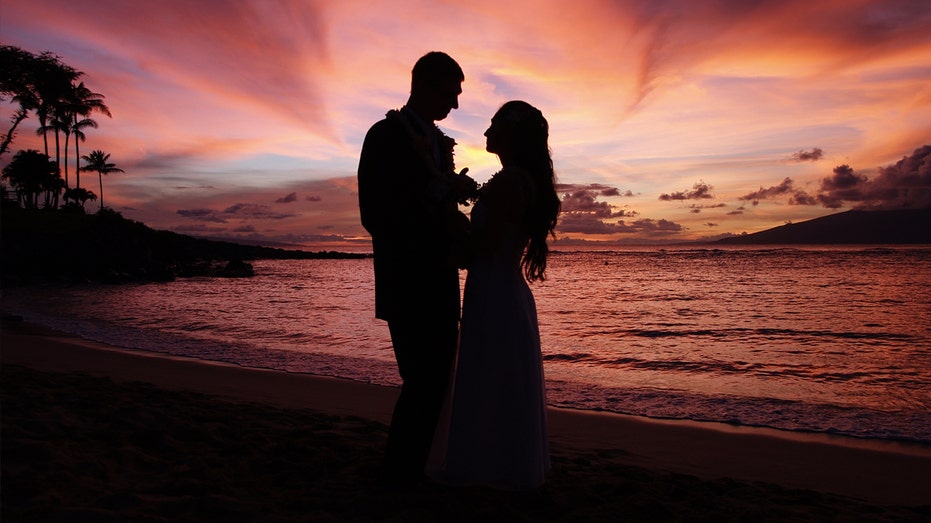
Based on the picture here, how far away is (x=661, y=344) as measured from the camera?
13.6 metres

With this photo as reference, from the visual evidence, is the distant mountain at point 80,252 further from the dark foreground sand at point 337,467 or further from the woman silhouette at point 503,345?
the woman silhouette at point 503,345

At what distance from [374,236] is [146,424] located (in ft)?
9.69

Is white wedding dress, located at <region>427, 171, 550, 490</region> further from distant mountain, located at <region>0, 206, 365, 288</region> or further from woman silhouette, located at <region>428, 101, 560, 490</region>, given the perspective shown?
distant mountain, located at <region>0, 206, 365, 288</region>

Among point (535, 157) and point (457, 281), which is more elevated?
point (535, 157)

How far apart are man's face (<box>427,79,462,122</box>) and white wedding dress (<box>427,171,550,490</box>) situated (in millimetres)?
636

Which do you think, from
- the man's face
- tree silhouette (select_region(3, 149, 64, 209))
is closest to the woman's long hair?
the man's face

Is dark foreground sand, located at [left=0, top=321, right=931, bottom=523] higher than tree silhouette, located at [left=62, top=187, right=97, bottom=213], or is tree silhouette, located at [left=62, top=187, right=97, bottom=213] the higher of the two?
tree silhouette, located at [left=62, top=187, right=97, bottom=213]

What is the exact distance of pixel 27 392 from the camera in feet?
18.6

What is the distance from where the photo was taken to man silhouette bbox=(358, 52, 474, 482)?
11.4 feet

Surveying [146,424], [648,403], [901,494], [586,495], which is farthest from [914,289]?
[146,424]

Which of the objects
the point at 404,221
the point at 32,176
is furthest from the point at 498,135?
the point at 32,176

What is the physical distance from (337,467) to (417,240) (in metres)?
1.97

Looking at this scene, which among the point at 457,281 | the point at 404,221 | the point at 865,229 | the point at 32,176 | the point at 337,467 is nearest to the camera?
the point at 404,221

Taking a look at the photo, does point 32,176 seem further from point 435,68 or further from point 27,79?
point 435,68
